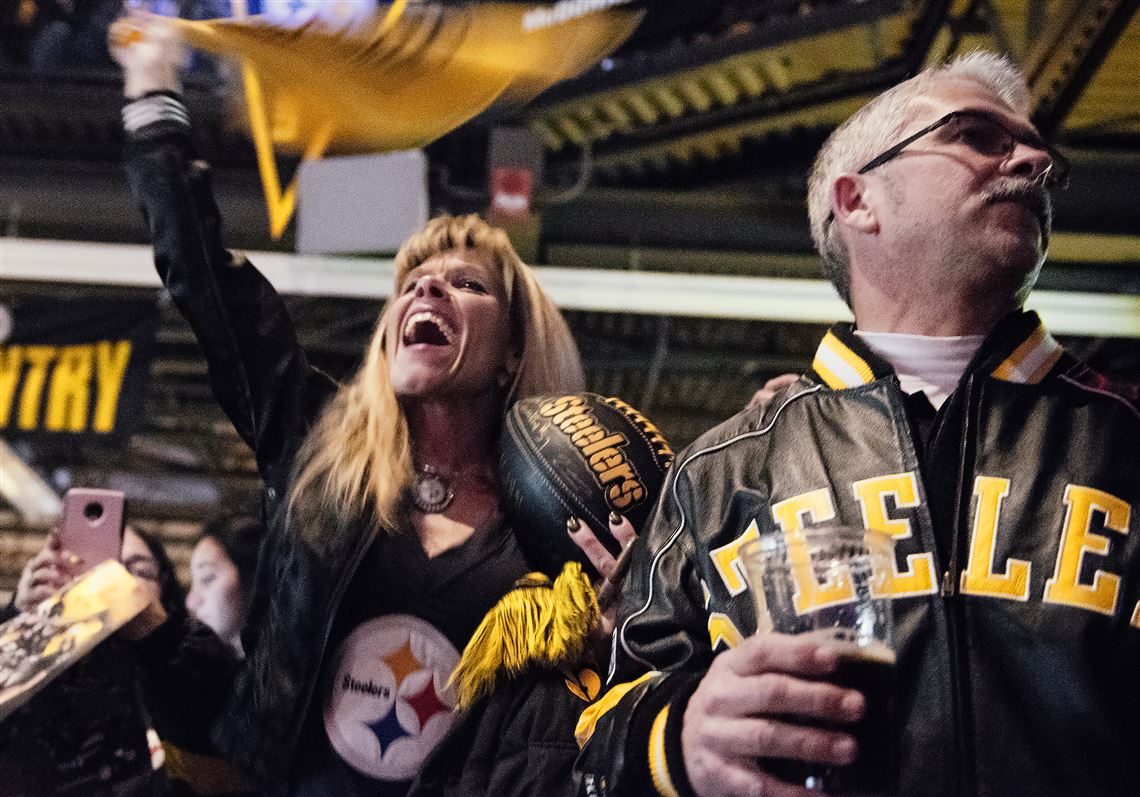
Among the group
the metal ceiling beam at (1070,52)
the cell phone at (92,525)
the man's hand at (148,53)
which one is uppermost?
the metal ceiling beam at (1070,52)

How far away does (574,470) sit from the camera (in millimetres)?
1941

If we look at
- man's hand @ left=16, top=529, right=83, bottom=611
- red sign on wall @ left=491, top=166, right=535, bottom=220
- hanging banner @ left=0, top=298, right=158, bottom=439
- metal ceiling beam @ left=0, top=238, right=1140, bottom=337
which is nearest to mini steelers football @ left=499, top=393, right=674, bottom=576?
man's hand @ left=16, top=529, right=83, bottom=611

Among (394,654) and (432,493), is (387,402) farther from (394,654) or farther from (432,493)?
(394,654)

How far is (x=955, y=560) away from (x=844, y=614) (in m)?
0.36

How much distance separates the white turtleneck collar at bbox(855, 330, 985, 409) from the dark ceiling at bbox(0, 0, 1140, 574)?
7.96 ft

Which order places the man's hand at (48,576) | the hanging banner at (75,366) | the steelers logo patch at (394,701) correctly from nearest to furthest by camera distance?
1. the steelers logo patch at (394,701)
2. the man's hand at (48,576)
3. the hanging banner at (75,366)

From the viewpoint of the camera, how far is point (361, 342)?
6.04 m

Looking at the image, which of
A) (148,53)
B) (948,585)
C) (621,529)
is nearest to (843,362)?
(948,585)

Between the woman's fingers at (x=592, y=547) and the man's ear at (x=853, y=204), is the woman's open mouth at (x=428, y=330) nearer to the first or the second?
the woman's fingers at (x=592, y=547)

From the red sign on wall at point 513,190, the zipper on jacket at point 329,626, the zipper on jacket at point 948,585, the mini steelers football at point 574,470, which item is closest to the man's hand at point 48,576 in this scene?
the zipper on jacket at point 329,626

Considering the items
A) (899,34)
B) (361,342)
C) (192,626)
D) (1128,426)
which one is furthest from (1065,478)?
(361,342)

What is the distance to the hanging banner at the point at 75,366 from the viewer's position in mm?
4625

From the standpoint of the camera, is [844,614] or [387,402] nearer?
[844,614]

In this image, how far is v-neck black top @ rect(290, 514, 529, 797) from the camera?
208cm
